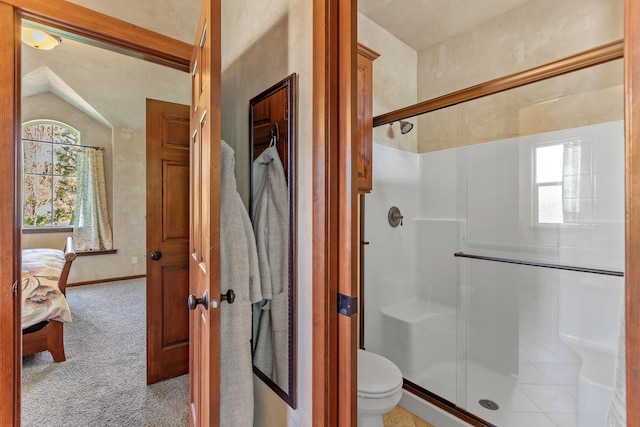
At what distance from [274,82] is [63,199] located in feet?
18.5

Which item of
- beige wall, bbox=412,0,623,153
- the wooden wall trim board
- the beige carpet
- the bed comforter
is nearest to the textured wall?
beige wall, bbox=412,0,623,153

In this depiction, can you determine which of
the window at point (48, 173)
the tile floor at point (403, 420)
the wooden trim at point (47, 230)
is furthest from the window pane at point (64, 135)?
the tile floor at point (403, 420)

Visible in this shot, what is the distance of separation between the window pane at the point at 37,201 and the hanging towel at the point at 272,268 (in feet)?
18.0

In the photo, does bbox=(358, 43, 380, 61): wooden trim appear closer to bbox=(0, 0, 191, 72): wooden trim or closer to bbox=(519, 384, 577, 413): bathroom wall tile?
bbox=(0, 0, 191, 72): wooden trim

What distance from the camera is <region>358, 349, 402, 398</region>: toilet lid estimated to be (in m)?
1.36

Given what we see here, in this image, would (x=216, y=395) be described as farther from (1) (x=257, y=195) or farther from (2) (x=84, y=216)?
(2) (x=84, y=216)

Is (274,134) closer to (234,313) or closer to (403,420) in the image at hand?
(234,313)

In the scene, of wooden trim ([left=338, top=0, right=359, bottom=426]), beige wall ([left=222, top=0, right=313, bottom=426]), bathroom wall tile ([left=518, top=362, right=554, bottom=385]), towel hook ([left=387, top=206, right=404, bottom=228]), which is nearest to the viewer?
wooden trim ([left=338, top=0, right=359, bottom=426])

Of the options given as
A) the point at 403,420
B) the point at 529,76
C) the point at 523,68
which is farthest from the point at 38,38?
the point at 403,420

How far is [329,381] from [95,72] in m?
4.41

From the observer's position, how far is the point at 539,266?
79.0 inches

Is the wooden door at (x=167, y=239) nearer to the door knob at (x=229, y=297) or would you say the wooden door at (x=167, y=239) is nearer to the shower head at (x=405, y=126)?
the door knob at (x=229, y=297)

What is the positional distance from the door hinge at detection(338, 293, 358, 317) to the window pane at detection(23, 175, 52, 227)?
237 inches

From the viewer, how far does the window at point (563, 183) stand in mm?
1866
